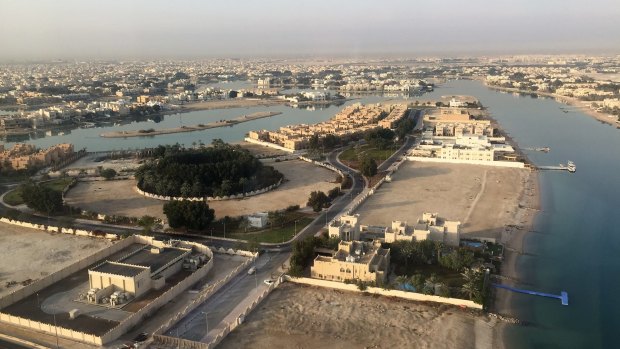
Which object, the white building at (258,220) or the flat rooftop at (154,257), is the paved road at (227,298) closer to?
the flat rooftop at (154,257)

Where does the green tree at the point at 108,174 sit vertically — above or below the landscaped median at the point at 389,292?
above

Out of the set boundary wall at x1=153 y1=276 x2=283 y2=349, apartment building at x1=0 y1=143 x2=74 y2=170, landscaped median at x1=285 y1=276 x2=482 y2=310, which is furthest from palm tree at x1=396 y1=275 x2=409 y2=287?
apartment building at x1=0 y1=143 x2=74 y2=170

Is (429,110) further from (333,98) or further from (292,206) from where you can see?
(292,206)

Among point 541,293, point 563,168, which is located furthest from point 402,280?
point 563,168

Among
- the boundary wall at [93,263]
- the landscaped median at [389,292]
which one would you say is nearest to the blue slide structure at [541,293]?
the landscaped median at [389,292]

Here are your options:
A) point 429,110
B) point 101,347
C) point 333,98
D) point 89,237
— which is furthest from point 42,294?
point 333,98

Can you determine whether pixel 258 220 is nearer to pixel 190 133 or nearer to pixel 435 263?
pixel 435 263
